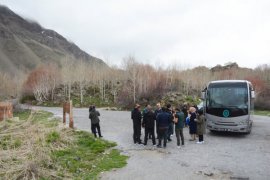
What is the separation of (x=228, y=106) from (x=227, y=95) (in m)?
0.68

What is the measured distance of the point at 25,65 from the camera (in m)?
130

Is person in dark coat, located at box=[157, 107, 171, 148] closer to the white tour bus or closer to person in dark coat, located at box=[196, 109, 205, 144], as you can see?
person in dark coat, located at box=[196, 109, 205, 144]

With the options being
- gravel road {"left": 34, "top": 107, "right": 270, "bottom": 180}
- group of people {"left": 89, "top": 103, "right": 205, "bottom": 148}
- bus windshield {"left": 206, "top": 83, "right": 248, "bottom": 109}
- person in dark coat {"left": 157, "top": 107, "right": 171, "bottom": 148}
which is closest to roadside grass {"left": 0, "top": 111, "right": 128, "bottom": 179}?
gravel road {"left": 34, "top": 107, "right": 270, "bottom": 180}

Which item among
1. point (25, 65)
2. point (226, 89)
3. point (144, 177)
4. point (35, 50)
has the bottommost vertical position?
point (144, 177)

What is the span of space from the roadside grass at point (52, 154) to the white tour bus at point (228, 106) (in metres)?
6.48

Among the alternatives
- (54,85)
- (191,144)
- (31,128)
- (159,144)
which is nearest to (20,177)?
(31,128)

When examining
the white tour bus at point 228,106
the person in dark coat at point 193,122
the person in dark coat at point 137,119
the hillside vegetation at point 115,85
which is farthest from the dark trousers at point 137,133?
the hillside vegetation at point 115,85

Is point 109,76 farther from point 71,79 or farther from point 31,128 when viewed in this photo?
point 31,128

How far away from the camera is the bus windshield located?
1717 centimetres

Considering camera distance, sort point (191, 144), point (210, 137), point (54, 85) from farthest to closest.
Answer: point (54, 85)
point (210, 137)
point (191, 144)

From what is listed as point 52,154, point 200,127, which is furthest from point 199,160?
point 52,154

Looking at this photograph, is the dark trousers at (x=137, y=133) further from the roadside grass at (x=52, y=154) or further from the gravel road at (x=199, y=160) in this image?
the roadside grass at (x=52, y=154)

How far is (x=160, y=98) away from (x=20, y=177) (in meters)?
34.2

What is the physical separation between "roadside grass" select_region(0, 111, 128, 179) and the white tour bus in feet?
21.3
